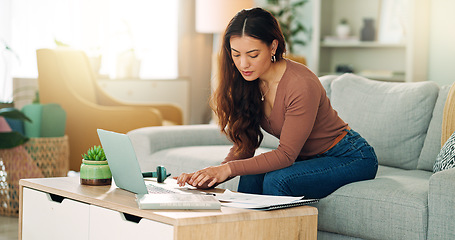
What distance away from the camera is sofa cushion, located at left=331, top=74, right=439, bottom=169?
2.65m

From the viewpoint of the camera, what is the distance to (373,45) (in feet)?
16.3

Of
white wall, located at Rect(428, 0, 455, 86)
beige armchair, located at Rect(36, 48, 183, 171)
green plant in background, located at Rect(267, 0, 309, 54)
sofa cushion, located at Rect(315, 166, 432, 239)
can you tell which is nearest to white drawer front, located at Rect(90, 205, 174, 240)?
sofa cushion, located at Rect(315, 166, 432, 239)

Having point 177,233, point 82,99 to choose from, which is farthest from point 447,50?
point 177,233

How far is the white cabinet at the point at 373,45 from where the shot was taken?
15.1 ft

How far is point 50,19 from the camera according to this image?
4.79 metres

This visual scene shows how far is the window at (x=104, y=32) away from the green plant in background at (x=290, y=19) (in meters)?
0.92

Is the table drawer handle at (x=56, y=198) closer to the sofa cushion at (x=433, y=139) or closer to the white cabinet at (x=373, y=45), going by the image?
the sofa cushion at (x=433, y=139)

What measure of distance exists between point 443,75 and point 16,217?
3206 mm

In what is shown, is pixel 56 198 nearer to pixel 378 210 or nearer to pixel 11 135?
pixel 378 210

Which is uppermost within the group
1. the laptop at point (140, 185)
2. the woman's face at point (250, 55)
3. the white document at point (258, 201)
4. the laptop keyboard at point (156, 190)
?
the woman's face at point (250, 55)

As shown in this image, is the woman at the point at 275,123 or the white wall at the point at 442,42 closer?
the woman at the point at 275,123

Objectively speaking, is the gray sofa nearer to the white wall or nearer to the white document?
the white document

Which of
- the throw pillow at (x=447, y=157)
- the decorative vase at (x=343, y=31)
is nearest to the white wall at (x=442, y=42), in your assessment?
the decorative vase at (x=343, y=31)

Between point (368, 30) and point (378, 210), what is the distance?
3.22 metres
